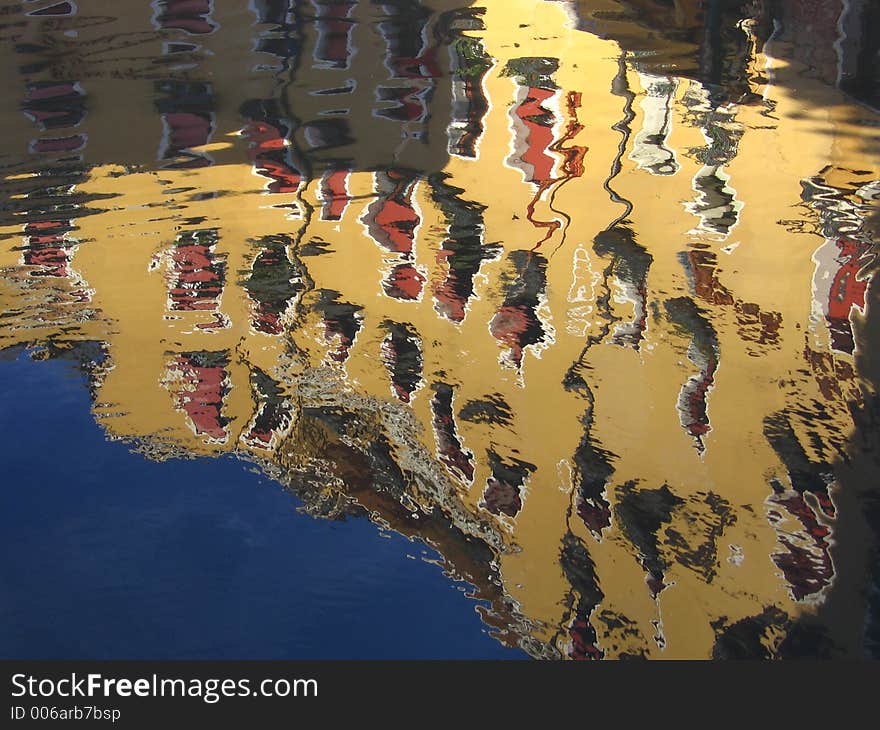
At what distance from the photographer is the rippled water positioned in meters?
2.15

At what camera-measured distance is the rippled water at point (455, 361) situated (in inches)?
84.8

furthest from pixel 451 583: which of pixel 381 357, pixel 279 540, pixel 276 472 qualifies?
pixel 381 357

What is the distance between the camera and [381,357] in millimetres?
3074

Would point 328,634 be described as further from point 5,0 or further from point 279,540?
point 5,0

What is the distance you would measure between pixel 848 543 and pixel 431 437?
0.99m

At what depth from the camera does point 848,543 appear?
7.29 feet

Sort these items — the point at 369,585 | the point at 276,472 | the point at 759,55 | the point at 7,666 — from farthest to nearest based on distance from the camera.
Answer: the point at 759,55
the point at 276,472
the point at 369,585
the point at 7,666

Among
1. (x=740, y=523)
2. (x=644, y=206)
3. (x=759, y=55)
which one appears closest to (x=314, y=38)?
(x=759, y=55)

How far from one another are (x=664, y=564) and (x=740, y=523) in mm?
225

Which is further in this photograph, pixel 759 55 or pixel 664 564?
pixel 759 55


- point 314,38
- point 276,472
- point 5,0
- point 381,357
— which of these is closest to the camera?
point 276,472

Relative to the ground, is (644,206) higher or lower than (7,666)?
lower

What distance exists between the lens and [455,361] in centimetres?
303

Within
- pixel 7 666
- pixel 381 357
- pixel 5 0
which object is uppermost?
pixel 7 666
